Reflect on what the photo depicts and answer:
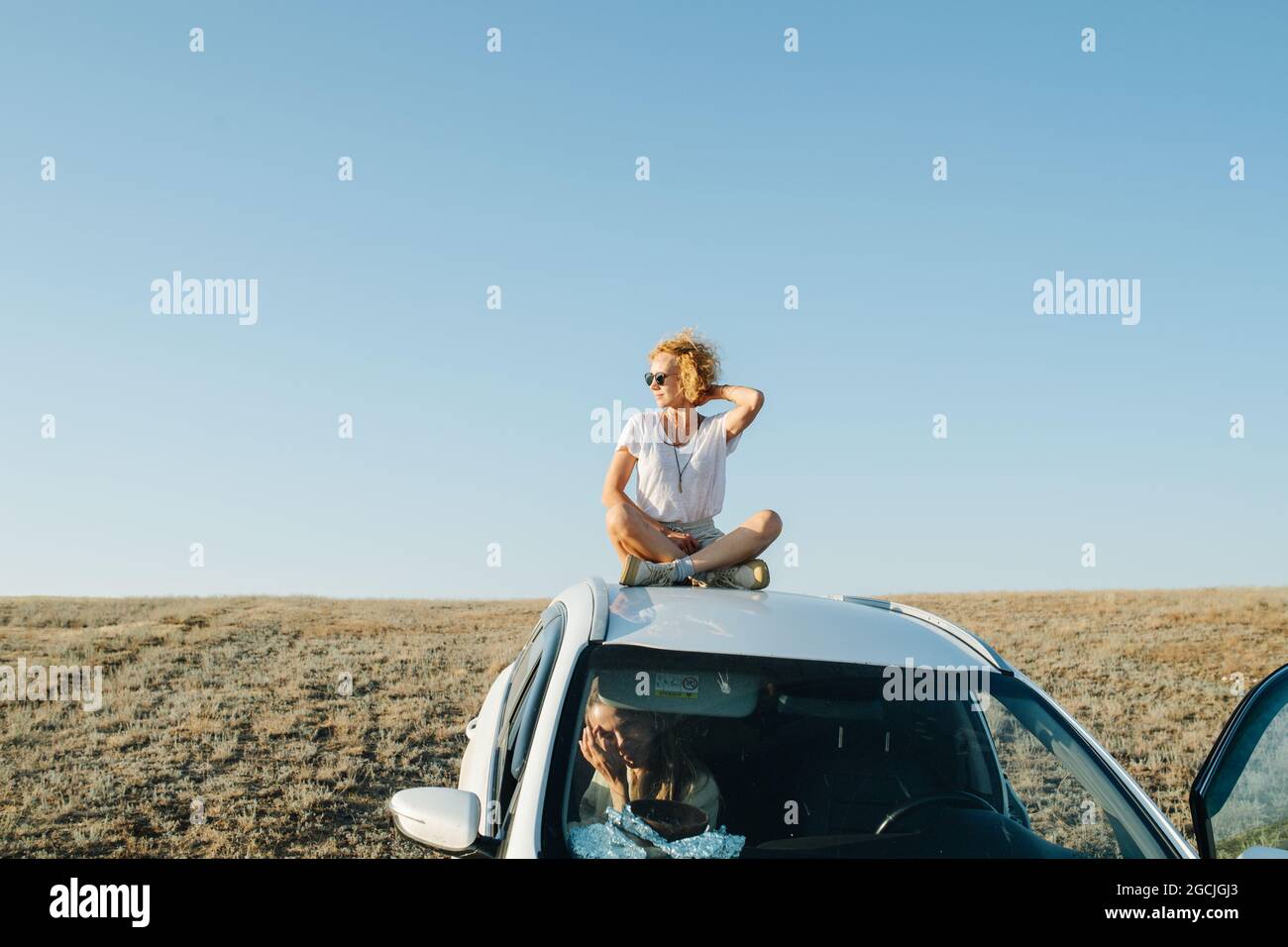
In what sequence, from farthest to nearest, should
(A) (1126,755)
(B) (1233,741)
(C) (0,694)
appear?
1. (C) (0,694)
2. (A) (1126,755)
3. (B) (1233,741)

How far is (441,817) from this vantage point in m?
2.81

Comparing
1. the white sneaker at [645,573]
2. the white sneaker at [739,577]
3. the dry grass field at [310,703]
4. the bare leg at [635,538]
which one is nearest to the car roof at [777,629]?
the white sneaker at [645,573]

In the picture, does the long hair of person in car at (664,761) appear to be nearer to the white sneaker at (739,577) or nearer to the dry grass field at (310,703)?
the white sneaker at (739,577)

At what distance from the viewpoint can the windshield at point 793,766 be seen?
9.89ft

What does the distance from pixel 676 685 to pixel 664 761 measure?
0.22 metres

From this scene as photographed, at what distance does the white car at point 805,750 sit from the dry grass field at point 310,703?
4977mm

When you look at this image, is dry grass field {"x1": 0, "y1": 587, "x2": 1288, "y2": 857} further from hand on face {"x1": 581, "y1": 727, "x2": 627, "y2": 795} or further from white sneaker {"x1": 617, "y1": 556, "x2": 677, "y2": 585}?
hand on face {"x1": 581, "y1": 727, "x2": 627, "y2": 795}

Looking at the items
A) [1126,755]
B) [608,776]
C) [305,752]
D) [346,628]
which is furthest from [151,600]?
[608,776]

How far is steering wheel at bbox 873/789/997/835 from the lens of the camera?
328 cm

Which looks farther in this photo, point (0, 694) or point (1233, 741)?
point (0, 694)

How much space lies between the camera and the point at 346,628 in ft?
63.8
